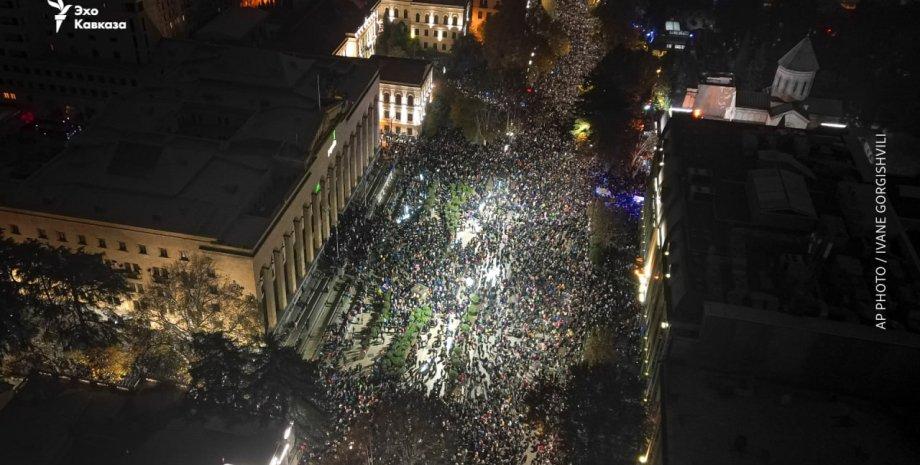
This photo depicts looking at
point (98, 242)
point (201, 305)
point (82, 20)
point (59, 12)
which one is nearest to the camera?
point (201, 305)

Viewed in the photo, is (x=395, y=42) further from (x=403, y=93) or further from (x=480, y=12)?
(x=403, y=93)

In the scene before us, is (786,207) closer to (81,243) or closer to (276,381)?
(276,381)

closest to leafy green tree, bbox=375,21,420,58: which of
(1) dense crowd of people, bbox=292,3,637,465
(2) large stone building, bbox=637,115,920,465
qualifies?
(1) dense crowd of people, bbox=292,3,637,465

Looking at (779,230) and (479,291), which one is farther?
(479,291)

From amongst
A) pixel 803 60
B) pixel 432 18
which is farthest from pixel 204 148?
pixel 803 60

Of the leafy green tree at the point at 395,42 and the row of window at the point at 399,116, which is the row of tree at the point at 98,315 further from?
the leafy green tree at the point at 395,42

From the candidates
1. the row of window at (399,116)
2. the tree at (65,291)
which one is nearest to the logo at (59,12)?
the row of window at (399,116)
